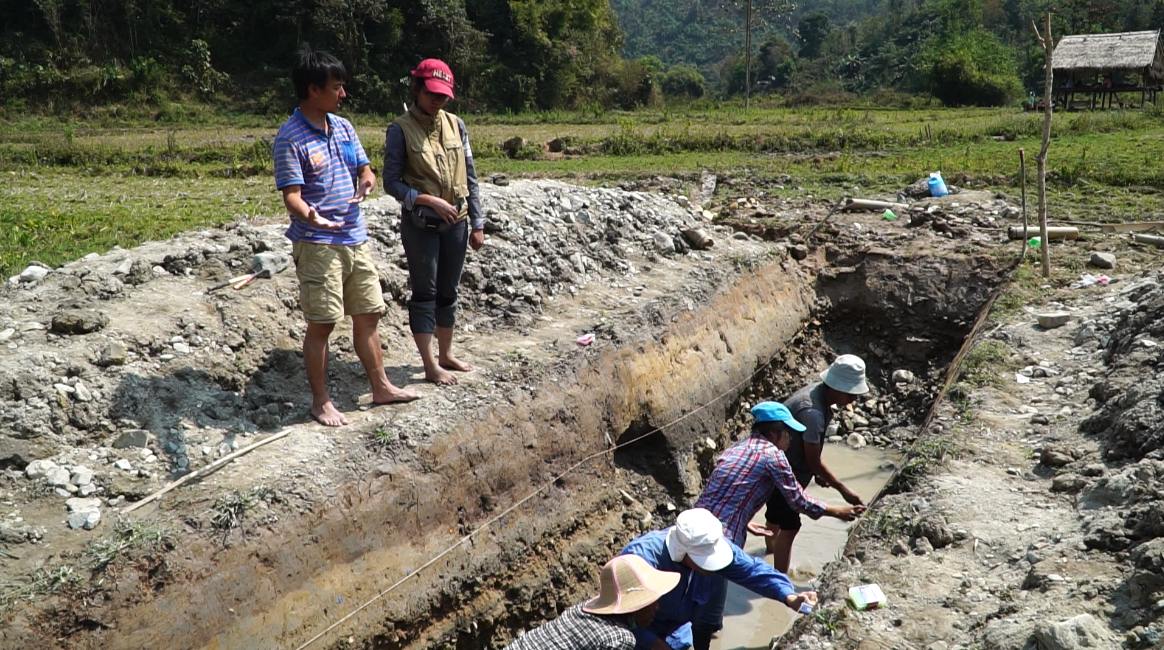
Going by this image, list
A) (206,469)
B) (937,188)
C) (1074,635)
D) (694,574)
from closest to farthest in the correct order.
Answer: (1074,635) < (694,574) < (206,469) < (937,188)

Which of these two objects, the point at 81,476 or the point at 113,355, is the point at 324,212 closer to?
the point at 113,355

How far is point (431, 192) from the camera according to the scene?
4.89 metres

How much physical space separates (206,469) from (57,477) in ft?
2.08

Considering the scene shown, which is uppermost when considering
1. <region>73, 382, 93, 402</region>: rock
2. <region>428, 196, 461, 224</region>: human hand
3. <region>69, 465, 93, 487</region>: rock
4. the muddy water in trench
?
<region>428, 196, 461, 224</region>: human hand

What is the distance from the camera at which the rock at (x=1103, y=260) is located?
8188mm

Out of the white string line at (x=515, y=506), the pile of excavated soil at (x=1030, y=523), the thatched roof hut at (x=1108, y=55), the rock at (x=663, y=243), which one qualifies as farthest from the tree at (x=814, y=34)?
the pile of excavated soil at (x=1030, y=523)

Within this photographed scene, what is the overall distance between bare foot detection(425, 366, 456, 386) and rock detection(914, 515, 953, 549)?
2.66m

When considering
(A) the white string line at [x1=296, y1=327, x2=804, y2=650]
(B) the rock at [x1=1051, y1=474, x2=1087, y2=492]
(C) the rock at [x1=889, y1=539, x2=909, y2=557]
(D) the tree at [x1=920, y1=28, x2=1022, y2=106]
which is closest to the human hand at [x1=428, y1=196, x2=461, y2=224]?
(A) the white string line at [x1=296, y1=327, x2=804, y2=650]

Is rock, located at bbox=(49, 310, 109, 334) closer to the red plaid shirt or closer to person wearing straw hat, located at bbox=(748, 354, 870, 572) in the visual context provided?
the red plaid shirt

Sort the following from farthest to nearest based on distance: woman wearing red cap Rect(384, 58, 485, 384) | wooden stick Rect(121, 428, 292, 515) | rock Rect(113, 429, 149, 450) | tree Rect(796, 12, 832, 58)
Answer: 1. tree Rect(796, 12, 832, 58)
2. woman wearing red cap Rect(384, 58, 485, 384)
3. rock Rect(113, 429, 149, 450)
4. wooden stick Rect(121, 428, 292, 515)

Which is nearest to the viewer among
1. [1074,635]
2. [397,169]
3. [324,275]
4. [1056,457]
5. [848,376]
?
[1074,635]

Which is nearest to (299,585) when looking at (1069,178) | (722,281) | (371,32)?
(722,281)

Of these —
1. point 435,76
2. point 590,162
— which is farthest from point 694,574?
point 590,162

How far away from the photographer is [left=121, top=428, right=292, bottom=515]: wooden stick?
414 centimetres
